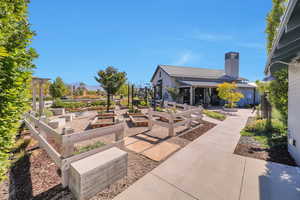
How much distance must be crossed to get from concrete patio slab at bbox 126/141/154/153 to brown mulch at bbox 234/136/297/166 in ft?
9.40

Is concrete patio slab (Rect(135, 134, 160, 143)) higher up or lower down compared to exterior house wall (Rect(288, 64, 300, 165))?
lower down

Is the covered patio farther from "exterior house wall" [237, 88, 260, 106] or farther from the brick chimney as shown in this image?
the brick chimney

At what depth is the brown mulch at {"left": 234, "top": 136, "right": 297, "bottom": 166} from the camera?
3389 mm

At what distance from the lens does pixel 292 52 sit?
9.49 ft

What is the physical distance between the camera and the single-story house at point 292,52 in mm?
1709

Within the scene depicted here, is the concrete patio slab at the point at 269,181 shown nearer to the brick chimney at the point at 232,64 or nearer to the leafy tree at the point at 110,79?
the leafy tree at the point at 110,79

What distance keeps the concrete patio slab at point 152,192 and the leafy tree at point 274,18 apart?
31.3ft

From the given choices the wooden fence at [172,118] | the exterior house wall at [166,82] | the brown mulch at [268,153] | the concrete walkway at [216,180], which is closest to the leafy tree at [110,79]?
the wooden fence at [172,118]

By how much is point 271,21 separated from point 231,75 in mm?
14838

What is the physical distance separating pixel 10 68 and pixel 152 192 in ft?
10.1

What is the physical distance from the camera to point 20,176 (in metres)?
2.75

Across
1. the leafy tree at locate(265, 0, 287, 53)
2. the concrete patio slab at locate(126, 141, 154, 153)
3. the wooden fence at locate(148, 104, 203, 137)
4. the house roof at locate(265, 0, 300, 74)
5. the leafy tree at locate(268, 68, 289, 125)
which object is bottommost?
the concrete patio slab at locate(126, 141, 154, 153)

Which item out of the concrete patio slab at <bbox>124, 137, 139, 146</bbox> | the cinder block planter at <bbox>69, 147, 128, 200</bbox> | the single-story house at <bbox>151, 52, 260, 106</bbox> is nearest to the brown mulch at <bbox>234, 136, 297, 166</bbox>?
the concrete patio slab at <bbox>124, 137, 139, 146</bbox>

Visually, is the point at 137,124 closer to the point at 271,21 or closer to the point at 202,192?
the point at 202,192
